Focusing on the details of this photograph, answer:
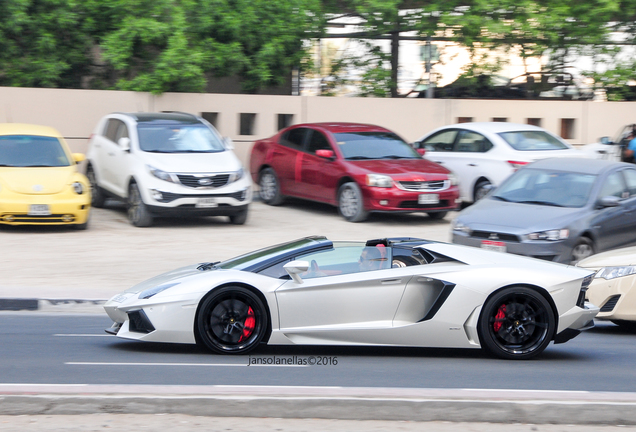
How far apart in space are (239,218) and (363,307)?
8076mm

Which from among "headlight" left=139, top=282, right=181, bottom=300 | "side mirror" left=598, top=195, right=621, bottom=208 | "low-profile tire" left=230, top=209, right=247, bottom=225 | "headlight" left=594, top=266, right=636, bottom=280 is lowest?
"low-profile tire" left=230, top=209, right=247, bottom=225

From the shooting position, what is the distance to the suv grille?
13641mm

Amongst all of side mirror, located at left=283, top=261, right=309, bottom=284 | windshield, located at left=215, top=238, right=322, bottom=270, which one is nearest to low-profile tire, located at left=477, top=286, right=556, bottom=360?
side mirror, located at left=283, top=261, right=309, bottom=284

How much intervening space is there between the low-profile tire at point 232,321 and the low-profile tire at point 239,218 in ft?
25.2

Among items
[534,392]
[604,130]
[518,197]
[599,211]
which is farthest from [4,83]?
[534,392]

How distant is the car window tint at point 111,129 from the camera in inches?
594

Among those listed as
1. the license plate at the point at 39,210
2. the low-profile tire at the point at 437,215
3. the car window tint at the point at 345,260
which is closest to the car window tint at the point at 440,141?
the low-profile tire at the point at 437,215

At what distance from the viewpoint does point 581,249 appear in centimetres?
1081

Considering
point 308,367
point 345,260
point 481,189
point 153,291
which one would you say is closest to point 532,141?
point 481,189

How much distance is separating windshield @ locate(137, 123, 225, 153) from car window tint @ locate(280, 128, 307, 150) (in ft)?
5.56

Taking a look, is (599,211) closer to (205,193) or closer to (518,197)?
(518,197)

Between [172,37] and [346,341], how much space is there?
1279cm

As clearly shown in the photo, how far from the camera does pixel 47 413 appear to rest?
507 cm

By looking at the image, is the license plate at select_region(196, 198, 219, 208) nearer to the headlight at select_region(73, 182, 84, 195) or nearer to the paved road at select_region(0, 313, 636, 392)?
the headlight at select_region(73, 182, 84, 195)
